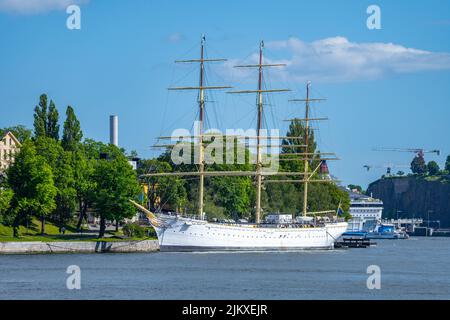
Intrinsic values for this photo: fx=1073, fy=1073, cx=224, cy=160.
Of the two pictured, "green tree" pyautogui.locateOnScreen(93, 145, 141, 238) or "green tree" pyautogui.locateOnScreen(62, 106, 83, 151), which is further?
"green tree" pyautogui.locateOnScreen(62, 106, 83, 151)

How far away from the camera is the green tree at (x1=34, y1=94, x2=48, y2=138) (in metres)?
132

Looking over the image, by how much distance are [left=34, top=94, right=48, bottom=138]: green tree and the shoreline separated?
29.3 metres

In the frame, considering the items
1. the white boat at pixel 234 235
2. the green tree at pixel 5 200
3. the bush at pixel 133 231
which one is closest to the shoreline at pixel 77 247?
the white boat at pixel 234 235

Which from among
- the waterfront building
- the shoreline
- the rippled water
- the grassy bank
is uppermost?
the waterfront building

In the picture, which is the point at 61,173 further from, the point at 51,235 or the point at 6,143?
the point at 6,143

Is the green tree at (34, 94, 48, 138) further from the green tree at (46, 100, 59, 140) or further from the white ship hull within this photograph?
the white ship hull

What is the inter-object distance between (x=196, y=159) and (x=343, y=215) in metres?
52.9

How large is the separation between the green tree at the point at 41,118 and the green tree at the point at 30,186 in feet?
73.2

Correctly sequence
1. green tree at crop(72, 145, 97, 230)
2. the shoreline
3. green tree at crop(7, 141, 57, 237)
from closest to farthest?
the shoreline, green tree at crop(7, 141, 57, 237), green tree at crop(72, 145, 97, 230)

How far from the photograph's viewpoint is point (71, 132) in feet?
433

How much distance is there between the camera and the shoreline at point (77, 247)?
9394cm

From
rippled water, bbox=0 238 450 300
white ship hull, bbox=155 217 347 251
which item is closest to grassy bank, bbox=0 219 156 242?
white ship hull, bbox=155 217 347 251

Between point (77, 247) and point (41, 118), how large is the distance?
37.1 metres
